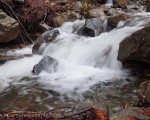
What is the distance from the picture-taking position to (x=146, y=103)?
3.73 m

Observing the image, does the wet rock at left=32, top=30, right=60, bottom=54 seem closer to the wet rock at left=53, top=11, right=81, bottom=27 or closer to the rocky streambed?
the rocky streambed

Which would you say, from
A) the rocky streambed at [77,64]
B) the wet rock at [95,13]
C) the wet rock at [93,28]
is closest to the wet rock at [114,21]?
the rocky streambed at [77,64]

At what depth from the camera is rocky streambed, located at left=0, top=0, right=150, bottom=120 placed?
5344mm

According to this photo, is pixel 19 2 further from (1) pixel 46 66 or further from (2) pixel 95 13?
(1) pixel 46 66

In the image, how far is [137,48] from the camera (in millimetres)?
6496

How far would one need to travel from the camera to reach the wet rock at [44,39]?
30.1ft

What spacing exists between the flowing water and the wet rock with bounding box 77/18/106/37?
0.79 feet

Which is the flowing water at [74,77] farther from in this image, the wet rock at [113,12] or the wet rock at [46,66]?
the wet rock at [113,12]

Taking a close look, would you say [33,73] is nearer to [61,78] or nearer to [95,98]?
[61,78]

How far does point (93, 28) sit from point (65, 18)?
6.53ft

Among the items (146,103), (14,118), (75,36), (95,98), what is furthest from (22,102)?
(75,36)

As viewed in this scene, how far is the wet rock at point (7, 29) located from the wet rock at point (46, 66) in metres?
2.30

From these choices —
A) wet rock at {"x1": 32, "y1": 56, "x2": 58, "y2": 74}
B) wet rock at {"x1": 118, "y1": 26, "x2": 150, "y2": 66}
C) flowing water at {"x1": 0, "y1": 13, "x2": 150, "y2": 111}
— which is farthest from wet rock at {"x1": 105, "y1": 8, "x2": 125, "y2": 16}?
wet rock at {"x1": 118, "y1": 26, "x2": 150, "y2": 66}

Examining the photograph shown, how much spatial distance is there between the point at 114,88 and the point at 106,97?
1.96 ft
